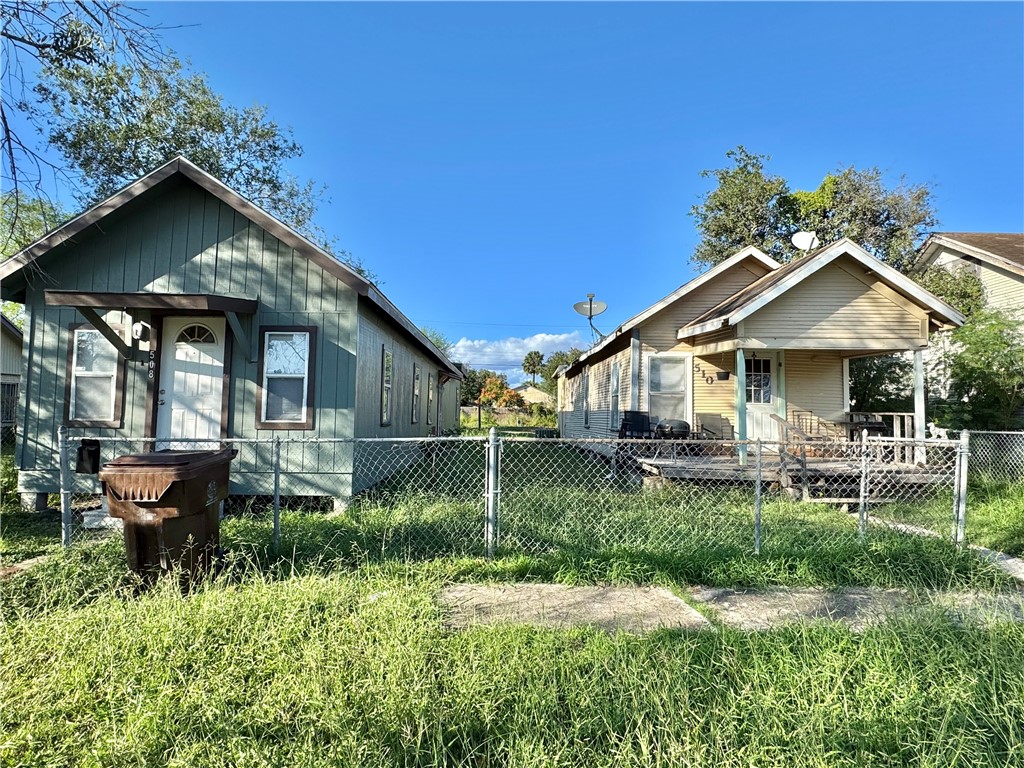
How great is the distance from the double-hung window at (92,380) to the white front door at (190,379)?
64cm

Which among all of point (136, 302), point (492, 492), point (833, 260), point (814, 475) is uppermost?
point (833, 260)

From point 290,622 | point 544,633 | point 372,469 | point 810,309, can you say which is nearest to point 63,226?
point 372,469

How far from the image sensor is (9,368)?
61.3 feet

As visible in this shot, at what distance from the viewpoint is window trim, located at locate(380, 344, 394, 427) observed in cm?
922

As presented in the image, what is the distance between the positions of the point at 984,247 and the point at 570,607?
58.8ft

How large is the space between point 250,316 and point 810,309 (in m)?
9.71

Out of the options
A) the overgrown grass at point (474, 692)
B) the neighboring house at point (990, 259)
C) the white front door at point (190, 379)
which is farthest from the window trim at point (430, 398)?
the neighboring house at point (990, 259)

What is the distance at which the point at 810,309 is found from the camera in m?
9.56

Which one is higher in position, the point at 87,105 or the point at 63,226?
the point at 87,105

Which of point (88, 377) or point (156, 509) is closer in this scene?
point (156, 509)

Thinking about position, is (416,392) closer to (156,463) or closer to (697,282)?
(697,282)

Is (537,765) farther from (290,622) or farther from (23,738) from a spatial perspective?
(23,738)

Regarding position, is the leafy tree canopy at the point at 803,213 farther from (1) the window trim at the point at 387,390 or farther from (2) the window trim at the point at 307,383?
(2) the window trim at the point at 307,383

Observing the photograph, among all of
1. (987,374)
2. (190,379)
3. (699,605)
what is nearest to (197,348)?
(190,379)
